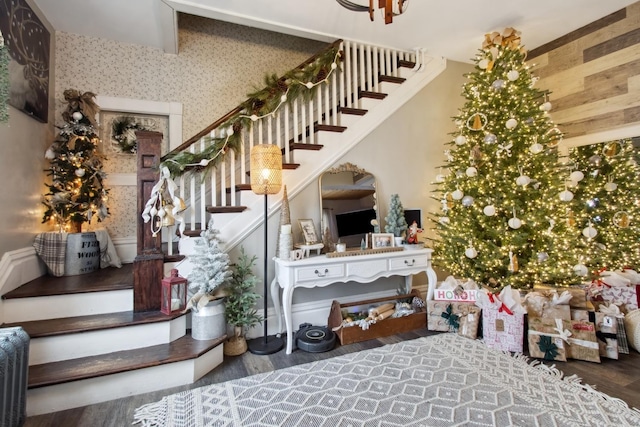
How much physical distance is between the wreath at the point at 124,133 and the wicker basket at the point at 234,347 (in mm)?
2393

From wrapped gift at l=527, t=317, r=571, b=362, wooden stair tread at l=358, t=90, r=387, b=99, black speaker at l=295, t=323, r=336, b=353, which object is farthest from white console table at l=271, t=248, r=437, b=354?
wooden stair tread at l=358, t=90, r=387, b=99

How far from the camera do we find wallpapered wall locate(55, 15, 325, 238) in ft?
10.6

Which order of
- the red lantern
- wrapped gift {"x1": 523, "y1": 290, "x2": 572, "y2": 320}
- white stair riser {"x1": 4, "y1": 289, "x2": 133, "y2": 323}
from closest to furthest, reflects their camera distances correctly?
1. white stair riser {"x1": 4, "y1": 289, "x2": 133, "y2": 323}
2. the red lantern
3. wrapped gift {"x1": 523, "y1": 290, "x2": 572, "y2": 320}

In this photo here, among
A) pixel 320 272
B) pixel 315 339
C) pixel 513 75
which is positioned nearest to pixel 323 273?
pixel 320 272

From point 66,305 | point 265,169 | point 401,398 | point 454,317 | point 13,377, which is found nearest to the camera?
point 13,377

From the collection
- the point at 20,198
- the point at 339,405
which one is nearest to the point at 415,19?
the point at 339,405

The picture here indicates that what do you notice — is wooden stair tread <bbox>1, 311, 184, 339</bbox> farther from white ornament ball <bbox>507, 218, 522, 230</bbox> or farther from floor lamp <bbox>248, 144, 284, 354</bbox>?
white ornament ball <bbox>507, 218, 522, 230</bbox>

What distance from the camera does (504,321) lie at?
2529mm

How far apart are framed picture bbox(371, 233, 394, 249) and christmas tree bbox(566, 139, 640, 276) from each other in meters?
2.04

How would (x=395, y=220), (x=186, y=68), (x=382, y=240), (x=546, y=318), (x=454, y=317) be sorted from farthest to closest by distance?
(x=186, y=68) < (x=395, y=220) < (x=382, y=240) < (x=454, y=317) < (x=546, y=318)

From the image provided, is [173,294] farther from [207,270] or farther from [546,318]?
[546,318]

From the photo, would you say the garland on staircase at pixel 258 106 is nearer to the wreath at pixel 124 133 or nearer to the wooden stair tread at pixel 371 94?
the wooden stair tread at pixel 371 94

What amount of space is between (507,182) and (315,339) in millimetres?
2302

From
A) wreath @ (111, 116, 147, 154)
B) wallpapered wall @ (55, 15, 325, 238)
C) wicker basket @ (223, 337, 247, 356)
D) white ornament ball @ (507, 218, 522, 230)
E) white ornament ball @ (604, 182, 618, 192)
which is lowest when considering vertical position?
wicker basket @ (223, 337, 247, 356)
